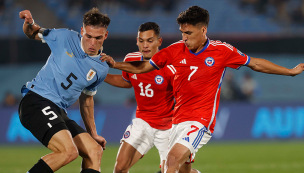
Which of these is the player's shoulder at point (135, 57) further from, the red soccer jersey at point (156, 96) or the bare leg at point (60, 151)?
the bare leg at point (60, 151)

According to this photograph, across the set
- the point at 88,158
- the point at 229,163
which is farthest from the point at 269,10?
the point at 88,158

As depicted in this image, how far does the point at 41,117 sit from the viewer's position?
4.52 m

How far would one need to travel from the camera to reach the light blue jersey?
15.6 feet

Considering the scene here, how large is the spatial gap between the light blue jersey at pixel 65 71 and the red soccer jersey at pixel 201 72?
865 mm

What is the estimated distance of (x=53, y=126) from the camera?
4.46m

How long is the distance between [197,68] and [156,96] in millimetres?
1102

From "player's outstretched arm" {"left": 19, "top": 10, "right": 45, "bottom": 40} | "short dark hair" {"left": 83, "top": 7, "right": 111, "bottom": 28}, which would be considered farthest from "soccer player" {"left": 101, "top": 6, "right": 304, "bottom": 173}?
"player's outstretched arm" {"left": 19, "top": 10, "right": 45, "bottom": 40}

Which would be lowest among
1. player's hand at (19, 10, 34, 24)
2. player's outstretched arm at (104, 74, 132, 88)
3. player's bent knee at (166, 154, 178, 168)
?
player's bent knee at (166, 154, 178, 168)

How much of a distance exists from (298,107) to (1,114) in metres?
9.49

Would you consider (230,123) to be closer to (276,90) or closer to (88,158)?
(276,90)

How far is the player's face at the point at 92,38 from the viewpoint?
4.81 metres

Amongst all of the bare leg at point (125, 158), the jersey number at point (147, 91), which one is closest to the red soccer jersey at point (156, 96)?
the jersey number at point (147, 91)

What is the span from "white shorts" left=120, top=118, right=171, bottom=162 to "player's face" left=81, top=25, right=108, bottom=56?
1.59 meters

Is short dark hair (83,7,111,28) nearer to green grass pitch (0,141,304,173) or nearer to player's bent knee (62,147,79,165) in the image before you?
player's bent knee (62,147,79,165)
